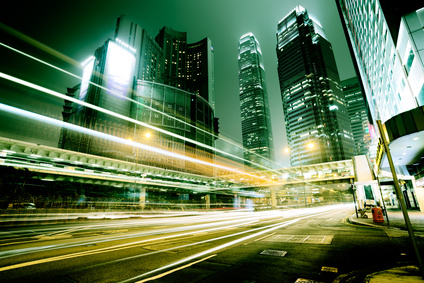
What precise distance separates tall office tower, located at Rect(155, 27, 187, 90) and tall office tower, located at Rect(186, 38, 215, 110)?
17.5 ft

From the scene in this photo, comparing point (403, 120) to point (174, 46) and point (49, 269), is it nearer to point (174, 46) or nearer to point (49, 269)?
point (49, 269)

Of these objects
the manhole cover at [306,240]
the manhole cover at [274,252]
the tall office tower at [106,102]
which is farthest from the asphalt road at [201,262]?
the tall office tower at [106,102]

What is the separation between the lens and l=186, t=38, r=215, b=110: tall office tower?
170 m

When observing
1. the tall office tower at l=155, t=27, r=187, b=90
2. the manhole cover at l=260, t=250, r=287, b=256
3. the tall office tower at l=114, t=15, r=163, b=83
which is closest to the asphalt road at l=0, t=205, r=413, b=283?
the manhole cover at l=260, t=250, r=287, b=256

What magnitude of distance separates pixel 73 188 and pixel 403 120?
213ft

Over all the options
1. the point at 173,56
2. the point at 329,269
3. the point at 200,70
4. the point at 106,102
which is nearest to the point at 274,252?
the point at 329,269

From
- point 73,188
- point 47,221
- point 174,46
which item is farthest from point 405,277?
point 174,46

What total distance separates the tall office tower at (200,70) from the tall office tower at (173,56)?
532cm

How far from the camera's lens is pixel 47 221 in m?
18.6

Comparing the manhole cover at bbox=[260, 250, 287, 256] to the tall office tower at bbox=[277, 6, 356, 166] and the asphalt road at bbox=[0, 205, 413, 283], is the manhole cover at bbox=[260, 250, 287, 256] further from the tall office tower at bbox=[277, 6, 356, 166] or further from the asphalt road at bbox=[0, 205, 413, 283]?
the tall office tower at bbox=[277, 6, 356, 166]

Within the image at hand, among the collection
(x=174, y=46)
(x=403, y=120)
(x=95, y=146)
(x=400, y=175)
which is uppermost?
(x=174, y=46)

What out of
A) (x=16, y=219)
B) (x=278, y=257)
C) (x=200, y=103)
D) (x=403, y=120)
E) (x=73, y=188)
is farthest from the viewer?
(x=200, y=103)

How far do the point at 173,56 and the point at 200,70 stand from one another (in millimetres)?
27533

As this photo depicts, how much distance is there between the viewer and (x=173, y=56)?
582ft
